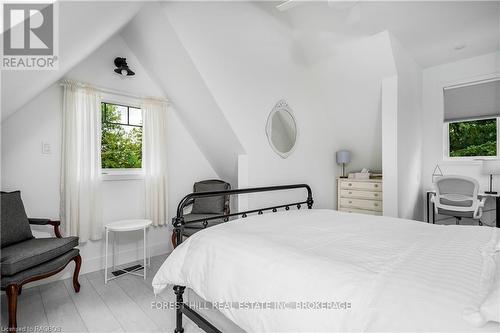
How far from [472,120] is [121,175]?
16.1 feet

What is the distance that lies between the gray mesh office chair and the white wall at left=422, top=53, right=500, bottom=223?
2.60ft

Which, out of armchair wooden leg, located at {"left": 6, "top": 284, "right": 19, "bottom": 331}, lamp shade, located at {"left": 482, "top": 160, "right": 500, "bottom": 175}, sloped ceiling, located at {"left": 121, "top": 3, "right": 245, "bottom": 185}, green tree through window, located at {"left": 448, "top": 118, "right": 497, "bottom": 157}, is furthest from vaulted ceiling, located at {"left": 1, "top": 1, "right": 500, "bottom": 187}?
lamp shade, located at {"left": 482, "top": 160, "right": 500, "bottom": 175}

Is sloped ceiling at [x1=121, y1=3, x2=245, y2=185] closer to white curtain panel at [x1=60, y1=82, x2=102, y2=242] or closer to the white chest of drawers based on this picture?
white curtain panel at [x1=60, y1=82, x2=102, y2=242]

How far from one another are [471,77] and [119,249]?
5271mm

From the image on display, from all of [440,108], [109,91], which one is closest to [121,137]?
[109,91]

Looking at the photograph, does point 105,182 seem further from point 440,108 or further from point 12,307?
point 440,108

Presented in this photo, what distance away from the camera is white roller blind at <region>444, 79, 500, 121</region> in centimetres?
352

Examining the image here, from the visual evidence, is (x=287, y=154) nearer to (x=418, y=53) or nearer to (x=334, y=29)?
(x=334, y=29)

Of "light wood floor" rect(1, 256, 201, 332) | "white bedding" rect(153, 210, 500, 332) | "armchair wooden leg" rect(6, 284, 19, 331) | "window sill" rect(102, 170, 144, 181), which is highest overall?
"window sill" rect(102, 170, 144, 181)

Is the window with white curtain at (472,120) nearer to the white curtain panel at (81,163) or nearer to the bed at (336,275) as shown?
the bed at (336,275)

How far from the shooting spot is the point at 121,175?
309cm

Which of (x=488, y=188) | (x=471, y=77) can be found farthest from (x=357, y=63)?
(x=488, y=188)

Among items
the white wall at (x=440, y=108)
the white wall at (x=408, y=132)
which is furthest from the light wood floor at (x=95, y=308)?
the white wall at (x=440, y=108)

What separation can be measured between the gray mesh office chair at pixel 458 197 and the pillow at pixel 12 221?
4.48 metres
